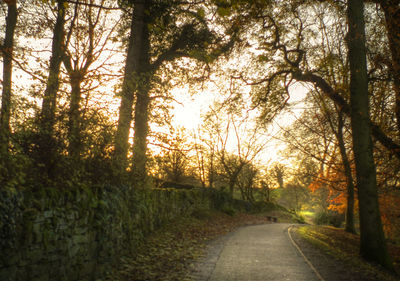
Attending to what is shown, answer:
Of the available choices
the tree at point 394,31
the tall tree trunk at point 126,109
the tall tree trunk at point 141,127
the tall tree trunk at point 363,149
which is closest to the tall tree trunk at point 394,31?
the tree at point 394,31

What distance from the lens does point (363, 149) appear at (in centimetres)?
794

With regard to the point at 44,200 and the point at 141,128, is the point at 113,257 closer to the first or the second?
the point at 44,200

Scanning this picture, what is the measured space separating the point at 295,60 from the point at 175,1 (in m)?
5.84

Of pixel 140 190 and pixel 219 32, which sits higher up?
pixel 219 32

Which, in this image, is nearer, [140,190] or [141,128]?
[140,190]

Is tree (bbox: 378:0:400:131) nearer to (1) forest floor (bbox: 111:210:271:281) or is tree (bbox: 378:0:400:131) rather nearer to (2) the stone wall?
(1) forest floor (bbox: 111:210:271:281)

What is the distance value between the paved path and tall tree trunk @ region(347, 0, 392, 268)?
2.22 meters

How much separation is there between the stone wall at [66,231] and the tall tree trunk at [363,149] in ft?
22.6

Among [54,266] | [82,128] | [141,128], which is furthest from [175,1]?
[54,266]

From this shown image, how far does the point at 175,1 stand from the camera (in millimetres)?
9891

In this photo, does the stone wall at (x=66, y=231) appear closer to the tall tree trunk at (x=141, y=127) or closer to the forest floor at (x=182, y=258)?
the forest floor at (x=182, y=258)

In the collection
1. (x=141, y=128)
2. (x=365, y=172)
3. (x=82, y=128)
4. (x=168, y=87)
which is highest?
(x=168, y=87)

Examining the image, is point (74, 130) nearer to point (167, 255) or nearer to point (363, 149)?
point (167, 255)

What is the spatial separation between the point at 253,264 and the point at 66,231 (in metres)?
4.41
